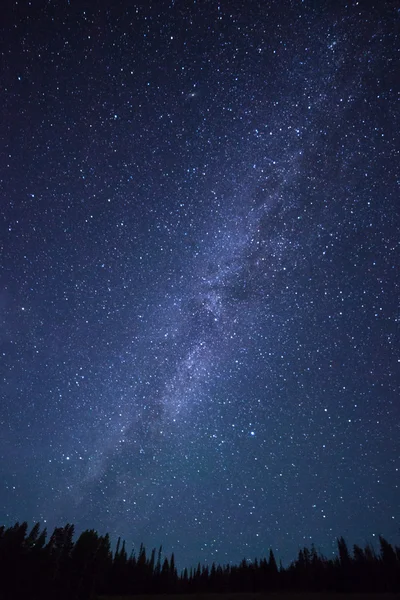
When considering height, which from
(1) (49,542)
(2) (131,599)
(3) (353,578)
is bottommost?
(2) (131,599)

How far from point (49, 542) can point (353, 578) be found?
5089cm

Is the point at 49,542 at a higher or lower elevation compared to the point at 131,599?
higher

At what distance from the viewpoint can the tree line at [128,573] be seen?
156 feet

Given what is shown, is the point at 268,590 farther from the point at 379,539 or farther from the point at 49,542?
the point at 49,542

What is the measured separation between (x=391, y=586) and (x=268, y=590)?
19207 mm

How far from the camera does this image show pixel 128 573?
60906 millimetres

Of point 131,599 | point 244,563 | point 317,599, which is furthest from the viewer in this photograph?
point 244,563

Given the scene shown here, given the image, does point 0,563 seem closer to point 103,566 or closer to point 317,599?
point 103,566

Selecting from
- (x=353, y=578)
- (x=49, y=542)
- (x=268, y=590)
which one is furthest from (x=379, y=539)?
(x=49, y=542)

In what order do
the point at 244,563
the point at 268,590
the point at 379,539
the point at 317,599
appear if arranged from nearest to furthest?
the point at 317,599 → the point at 268,590 → the point at 379,539 → the point at 244,563

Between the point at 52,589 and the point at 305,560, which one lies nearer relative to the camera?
the point at 52,589

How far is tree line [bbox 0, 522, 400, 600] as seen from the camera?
47688 mm

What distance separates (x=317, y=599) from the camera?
45.3 meters

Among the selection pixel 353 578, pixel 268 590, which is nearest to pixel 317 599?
pixel 353 578
